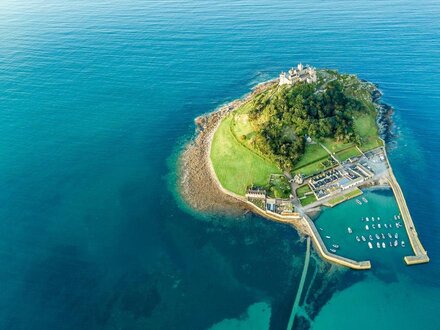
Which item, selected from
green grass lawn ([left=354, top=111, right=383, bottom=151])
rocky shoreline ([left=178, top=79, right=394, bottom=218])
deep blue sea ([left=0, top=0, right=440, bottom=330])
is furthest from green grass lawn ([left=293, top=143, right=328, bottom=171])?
deep blue sea ([left=0, top=0, right=440, bottom=330])

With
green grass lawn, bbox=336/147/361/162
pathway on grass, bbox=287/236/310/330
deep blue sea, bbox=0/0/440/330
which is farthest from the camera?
green grass lawn, bbox=336/147/361/162

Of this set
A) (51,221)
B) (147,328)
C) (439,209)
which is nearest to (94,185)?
(51,221)

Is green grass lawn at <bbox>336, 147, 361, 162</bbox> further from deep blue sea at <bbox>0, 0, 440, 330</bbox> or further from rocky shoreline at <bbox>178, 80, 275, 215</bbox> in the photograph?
rocky shoreline at <bbox>178, 80, 275, 215</bbox>

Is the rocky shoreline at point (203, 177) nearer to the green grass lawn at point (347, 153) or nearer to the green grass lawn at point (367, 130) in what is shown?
the green grass lawn at point (347, 153)

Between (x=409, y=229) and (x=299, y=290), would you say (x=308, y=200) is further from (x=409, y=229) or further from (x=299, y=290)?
(x=299, y=290)

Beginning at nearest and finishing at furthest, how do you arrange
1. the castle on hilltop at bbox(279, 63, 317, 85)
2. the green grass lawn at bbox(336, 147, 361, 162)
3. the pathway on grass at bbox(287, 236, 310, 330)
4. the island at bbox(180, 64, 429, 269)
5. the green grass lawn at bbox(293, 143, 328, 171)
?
the pathway on grass at bbox(287, 236, 310, 330) → the island at bbox(180, 64, 429, 269) → the green grass lawn at bbox(293, 143, 328, 171) → the green grass lawn at bbox(336, 147, 361, 162) → the castle on hilltop at bbox(279, 63, 317, 85)

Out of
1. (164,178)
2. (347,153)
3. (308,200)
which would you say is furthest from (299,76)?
(164,178)

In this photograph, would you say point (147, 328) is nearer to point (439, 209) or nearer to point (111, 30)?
point (439, 209)
